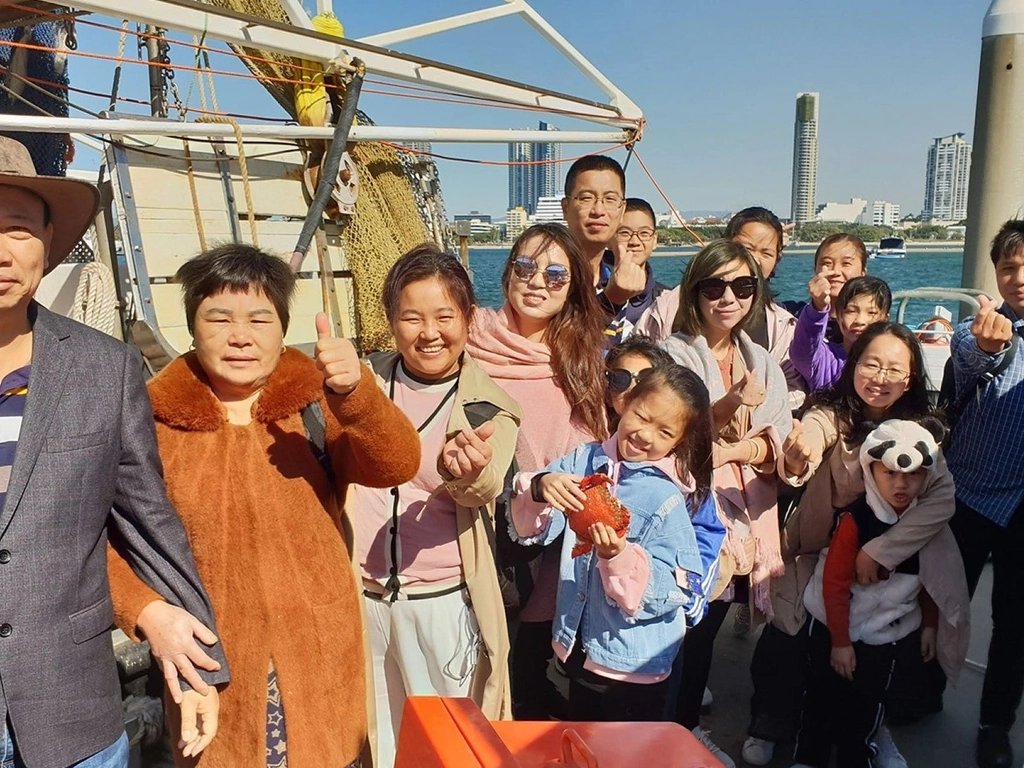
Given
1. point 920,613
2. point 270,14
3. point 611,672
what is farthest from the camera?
point 270,14

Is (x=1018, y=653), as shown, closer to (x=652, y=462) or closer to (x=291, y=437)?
(x=652, y=462)

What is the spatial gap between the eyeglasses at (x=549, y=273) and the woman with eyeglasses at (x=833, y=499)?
100 cm

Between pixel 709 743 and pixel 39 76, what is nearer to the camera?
pixel 709 743

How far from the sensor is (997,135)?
548 cm

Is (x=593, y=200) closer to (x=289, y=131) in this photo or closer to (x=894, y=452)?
(x=894, y=452)

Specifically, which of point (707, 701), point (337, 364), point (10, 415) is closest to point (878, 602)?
point (707, 701)

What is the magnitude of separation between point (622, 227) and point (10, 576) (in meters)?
3.16

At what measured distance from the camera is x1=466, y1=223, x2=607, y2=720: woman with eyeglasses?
269 centimetres

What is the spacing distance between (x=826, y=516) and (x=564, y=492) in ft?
3.77

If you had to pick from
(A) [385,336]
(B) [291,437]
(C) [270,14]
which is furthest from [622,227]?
(C) [270,14]

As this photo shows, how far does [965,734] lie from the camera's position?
296 centimetres

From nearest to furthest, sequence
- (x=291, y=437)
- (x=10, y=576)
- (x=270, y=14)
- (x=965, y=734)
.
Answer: (x=10, y=576)
(x=291, y=437)
(x=965, y=734)
(x=270, y=14)

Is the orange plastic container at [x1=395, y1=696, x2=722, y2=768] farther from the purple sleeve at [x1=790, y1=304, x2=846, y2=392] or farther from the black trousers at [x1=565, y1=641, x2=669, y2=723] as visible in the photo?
the purple sleeve at [x1=790, y1=304, x2=846, y2=392]

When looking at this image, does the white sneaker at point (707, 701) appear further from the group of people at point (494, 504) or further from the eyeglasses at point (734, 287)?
the eyeglasses at point (734, 287)
